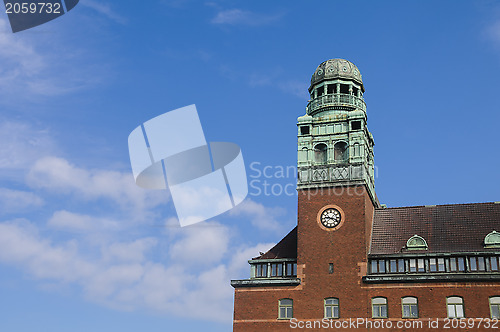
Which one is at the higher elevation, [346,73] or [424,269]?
[346,73]

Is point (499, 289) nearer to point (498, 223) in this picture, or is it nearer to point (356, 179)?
point (498, 223)

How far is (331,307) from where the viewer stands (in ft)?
162

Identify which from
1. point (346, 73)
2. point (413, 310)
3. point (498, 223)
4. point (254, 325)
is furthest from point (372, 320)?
point (346, 73)

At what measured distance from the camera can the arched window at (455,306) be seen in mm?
46438

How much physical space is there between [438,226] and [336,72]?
1784 cm

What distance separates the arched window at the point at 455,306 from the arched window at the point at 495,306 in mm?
2136

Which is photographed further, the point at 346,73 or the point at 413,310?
the point at 346,73

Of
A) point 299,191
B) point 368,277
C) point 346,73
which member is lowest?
point 368,277

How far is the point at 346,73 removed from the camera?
58.9 metres

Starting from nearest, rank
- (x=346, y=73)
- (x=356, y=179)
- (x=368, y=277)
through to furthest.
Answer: (x=368, y=277) < (x=356, y=179) < (x=346, y=73)

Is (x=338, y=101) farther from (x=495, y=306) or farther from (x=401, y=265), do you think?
(x=495, y=306)

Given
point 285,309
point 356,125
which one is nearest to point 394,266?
point 285,309

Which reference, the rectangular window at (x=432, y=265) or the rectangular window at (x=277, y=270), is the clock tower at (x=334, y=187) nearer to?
the rectangular window at (x=277, y=270)

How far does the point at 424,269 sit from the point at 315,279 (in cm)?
904
